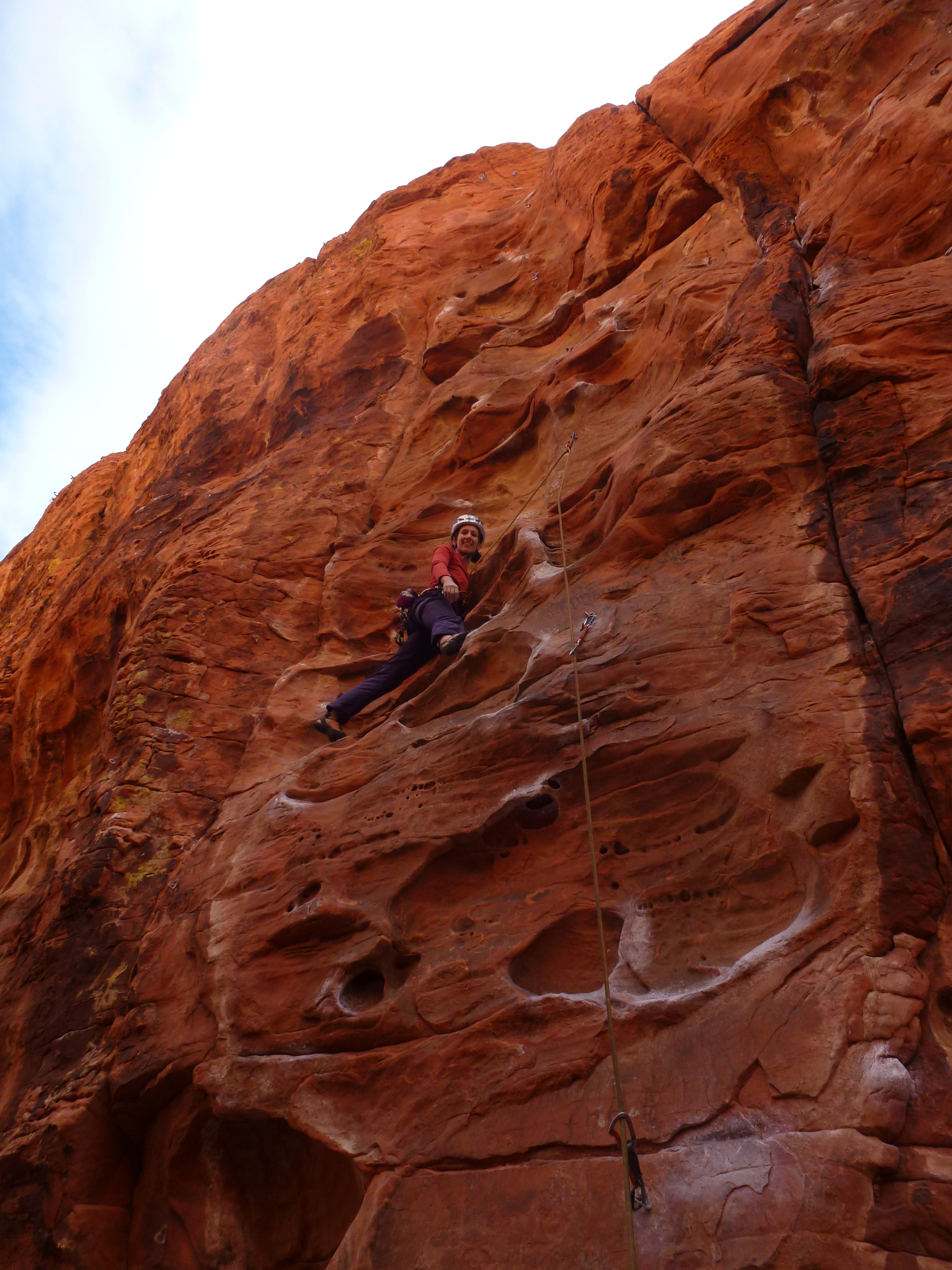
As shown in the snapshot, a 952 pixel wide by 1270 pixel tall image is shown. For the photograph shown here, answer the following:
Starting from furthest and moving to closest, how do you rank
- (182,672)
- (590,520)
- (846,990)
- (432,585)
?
1. (182,672)
2. (432,585)
3. (590,520)
4. (846,990)

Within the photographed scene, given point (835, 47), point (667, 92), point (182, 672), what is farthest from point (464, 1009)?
point (667, 92)

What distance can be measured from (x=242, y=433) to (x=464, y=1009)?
402 inches

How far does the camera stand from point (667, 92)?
400 inches

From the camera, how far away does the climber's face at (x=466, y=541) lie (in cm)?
810

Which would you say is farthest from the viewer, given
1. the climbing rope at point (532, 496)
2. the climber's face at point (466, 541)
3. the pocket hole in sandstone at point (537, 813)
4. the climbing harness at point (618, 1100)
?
the climber's face at point (466, 541)

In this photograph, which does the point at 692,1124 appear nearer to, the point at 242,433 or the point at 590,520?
the point at 590,520

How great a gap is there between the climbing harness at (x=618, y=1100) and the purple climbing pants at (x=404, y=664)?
2.26m

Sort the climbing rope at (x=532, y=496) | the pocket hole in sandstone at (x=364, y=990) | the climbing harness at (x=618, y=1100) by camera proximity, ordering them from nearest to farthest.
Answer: the climbing harness at (x=618, y=1100), the pocket hole in sandstone at (x=364, y=990), the climbing rope at (x=532, y=496)

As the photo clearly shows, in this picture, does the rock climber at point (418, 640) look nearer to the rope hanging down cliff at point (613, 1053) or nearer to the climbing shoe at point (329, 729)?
the climbing shoe at point (329, 729)

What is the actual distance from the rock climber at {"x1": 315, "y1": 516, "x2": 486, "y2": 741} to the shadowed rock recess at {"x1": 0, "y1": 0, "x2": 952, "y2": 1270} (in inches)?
8.9

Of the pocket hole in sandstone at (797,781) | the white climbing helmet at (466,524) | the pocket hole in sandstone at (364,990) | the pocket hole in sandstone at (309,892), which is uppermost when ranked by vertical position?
the white climbing helmet at (466,524)

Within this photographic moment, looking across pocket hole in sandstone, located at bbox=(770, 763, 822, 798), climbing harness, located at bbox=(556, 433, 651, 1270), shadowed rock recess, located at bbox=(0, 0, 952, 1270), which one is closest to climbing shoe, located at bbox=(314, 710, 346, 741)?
shadowed rock recess, located at bbox=(0, 0, 952, 1270)

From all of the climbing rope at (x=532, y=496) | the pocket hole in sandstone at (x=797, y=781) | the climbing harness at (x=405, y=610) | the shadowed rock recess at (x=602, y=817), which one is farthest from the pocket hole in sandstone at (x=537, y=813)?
the climbing rope at (x=532, y=496)

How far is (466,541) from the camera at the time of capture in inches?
319
